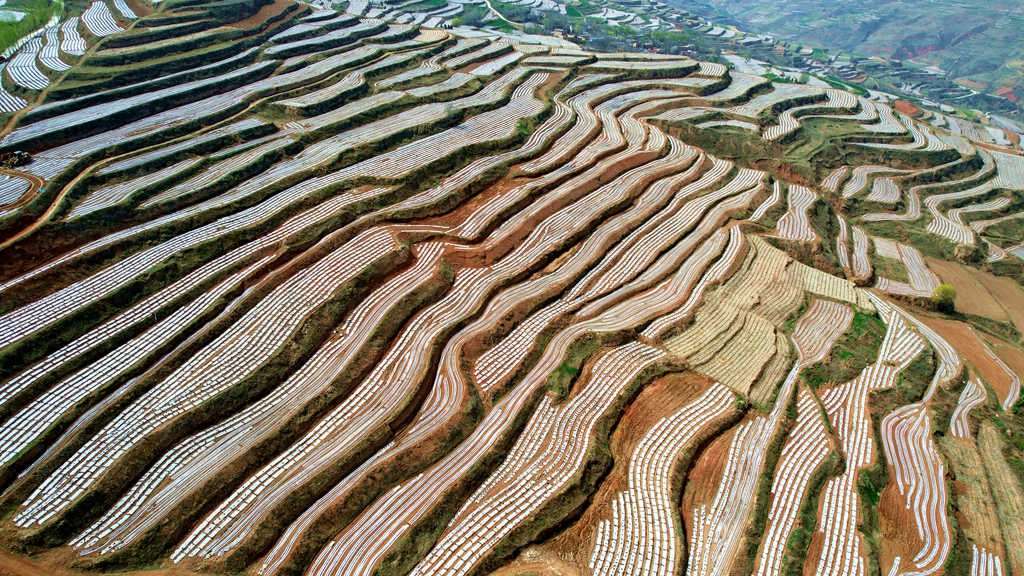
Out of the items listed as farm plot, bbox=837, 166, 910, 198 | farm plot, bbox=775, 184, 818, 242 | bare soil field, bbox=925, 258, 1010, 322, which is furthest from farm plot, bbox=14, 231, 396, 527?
farm plot, bbox=837, 166, 910, 198

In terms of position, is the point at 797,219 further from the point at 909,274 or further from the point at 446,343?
the point at 446,343

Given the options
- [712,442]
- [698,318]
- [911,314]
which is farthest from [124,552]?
[911,314]

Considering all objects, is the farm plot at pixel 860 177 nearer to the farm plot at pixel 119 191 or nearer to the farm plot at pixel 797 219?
the farm plot at pixel 797 219

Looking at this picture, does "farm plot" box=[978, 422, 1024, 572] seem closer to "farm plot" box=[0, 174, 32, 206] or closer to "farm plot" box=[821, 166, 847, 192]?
"farm plot" box=[821, 166, 847, 192]

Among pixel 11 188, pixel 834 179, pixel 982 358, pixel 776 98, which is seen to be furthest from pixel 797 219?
pixel 11 188

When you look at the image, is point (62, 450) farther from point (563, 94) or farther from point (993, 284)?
point (993, 284)

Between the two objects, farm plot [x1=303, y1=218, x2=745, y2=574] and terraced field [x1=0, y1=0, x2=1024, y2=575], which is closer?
farm plot [x1=303, y1=218, x2=745, y2=574]

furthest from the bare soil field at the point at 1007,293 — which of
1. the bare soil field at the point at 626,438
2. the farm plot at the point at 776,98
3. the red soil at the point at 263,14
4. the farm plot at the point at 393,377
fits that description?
the red soil at the point at 263,14
